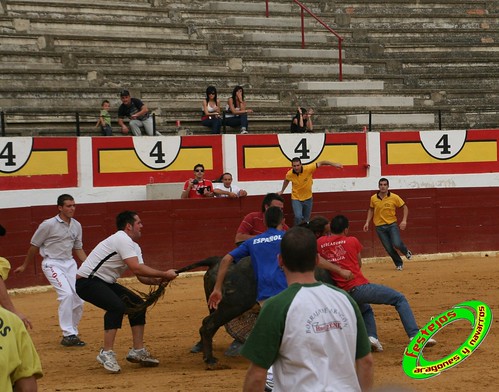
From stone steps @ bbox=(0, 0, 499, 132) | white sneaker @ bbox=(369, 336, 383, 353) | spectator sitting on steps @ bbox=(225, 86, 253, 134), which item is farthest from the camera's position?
stone steps @ bbox=(0, 0, 499, 132)

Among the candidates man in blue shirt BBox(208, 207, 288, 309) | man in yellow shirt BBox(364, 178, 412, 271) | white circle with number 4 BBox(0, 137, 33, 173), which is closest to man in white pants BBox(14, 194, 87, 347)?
man in blue shirt BBox(208, 207, 288, 309)

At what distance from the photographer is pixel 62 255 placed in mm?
10812

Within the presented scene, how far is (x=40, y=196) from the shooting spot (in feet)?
52.1

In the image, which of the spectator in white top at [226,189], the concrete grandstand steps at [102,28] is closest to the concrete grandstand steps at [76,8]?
the concrete grandstand steps at [102,28]

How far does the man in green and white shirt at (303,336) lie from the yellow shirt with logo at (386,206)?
39.1ft

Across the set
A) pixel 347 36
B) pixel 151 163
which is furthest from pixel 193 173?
pixel 347 36

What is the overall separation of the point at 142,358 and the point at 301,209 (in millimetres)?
8028

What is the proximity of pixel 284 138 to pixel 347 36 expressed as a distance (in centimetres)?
636

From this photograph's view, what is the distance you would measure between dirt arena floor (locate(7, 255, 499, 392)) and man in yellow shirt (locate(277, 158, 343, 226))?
1776 millimetres

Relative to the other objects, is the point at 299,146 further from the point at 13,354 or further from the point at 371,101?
the point at 13,354

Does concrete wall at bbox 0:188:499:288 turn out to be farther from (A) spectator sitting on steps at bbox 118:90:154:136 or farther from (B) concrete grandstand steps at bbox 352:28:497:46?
(B) concrete grandstand steps at bbox 352:28:497:46

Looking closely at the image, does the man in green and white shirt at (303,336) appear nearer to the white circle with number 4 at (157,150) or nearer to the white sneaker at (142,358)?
the white sneaker at (142,358)

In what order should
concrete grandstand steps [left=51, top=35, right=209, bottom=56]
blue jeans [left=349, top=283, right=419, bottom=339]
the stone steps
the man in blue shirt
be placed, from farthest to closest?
concrete grandstand steps [left=51, top=35, right=209, bottom=56]
the stone steps
blue jeans [left=349, top=283, right=419, bottom=339]
the man in blue shirt

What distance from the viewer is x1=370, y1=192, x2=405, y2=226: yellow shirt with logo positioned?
15867 mm
